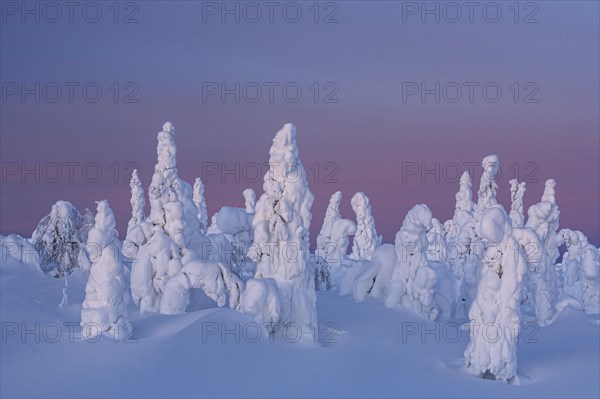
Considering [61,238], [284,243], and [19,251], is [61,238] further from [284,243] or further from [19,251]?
[284,243]

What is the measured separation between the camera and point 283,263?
15.2m

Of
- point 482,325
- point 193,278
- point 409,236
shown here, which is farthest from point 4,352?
→ point 409,236

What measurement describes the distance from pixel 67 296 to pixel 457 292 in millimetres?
13303

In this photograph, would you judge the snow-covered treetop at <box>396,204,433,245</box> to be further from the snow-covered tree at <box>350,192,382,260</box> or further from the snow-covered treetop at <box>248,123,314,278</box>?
the snow-covered tree at <box>350,192,382,260</box>

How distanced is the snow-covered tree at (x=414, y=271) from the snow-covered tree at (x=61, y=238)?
11.7 m

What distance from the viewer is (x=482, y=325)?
13.3 meters

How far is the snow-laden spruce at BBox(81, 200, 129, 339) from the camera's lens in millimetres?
14055

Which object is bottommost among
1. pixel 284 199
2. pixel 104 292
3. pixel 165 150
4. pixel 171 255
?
pixel 104 292

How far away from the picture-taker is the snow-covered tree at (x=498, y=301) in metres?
13.0

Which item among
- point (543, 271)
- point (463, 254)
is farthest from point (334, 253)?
point (543, 271)

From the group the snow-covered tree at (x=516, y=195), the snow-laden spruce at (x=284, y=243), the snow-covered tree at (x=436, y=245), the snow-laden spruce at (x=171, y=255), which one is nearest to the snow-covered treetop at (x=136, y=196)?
the snow-covered tree at (x=436, y=245)

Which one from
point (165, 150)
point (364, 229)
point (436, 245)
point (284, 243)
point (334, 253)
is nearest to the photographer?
point (284, 243)

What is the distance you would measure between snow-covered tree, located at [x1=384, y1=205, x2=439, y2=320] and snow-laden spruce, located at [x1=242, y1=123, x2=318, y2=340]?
172 inches

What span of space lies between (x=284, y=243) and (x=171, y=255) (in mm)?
4149
